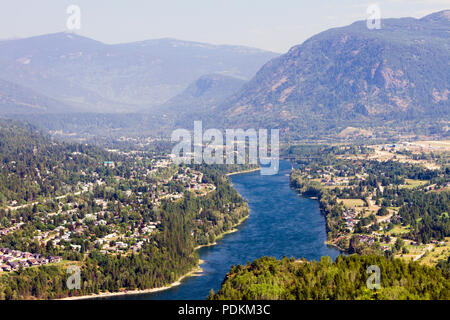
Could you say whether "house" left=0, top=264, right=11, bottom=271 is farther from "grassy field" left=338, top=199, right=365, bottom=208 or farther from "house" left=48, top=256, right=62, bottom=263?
"grassy field" left=338, top=199, right=365, bottom=208

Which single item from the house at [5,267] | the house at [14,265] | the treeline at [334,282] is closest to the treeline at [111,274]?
the house at [14,265]

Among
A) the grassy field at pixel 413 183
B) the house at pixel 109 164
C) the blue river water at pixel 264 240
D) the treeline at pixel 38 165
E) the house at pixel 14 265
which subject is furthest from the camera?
the house at pixel 109 164

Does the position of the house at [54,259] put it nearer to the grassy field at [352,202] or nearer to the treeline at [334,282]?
the treeline at [334,282]

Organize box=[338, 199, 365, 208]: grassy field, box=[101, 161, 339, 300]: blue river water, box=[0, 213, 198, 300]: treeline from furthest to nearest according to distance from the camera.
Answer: box=[338, 199, 365, 208]: grassy field, box=[101, 161, 339, 300]: blue river water, box=[0, 213, 198, 300]: treeline

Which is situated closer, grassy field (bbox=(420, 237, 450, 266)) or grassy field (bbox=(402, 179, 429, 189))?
grassy field (bbox=(420, 237, 450, 266))

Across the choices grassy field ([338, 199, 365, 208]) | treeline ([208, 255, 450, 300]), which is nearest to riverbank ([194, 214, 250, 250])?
grassy field ([338, 199, 365, 208])

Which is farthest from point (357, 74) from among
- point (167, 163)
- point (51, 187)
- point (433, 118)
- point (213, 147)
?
point (51, 187)

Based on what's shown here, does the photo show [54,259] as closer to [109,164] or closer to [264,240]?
[264,240]
